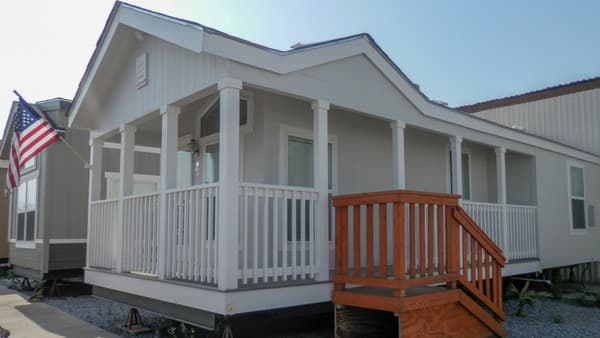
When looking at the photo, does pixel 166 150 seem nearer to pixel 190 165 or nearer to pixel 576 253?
pixel 190 165

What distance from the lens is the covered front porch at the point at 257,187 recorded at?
5.12 meters

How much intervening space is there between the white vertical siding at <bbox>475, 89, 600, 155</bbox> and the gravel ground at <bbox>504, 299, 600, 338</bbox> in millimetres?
5168

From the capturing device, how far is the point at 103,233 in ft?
25.3

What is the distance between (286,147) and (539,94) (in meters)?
9.85

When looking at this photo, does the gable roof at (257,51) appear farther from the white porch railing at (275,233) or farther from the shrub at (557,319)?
the shrub at (557,319)

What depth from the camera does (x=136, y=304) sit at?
21.7ft

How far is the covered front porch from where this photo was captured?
5117 mm

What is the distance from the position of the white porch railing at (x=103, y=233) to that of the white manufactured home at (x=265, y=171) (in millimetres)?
30

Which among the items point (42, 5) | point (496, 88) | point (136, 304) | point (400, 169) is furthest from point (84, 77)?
point (496, 88)

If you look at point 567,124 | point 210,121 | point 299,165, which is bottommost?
point 299,165

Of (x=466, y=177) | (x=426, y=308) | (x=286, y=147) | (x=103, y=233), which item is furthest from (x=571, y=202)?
(x=103, y=233)

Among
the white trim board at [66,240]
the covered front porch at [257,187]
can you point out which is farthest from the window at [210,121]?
the white trim board at [66,240]

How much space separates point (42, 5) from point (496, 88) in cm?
1571

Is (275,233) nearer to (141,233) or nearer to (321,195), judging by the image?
(321,195)
